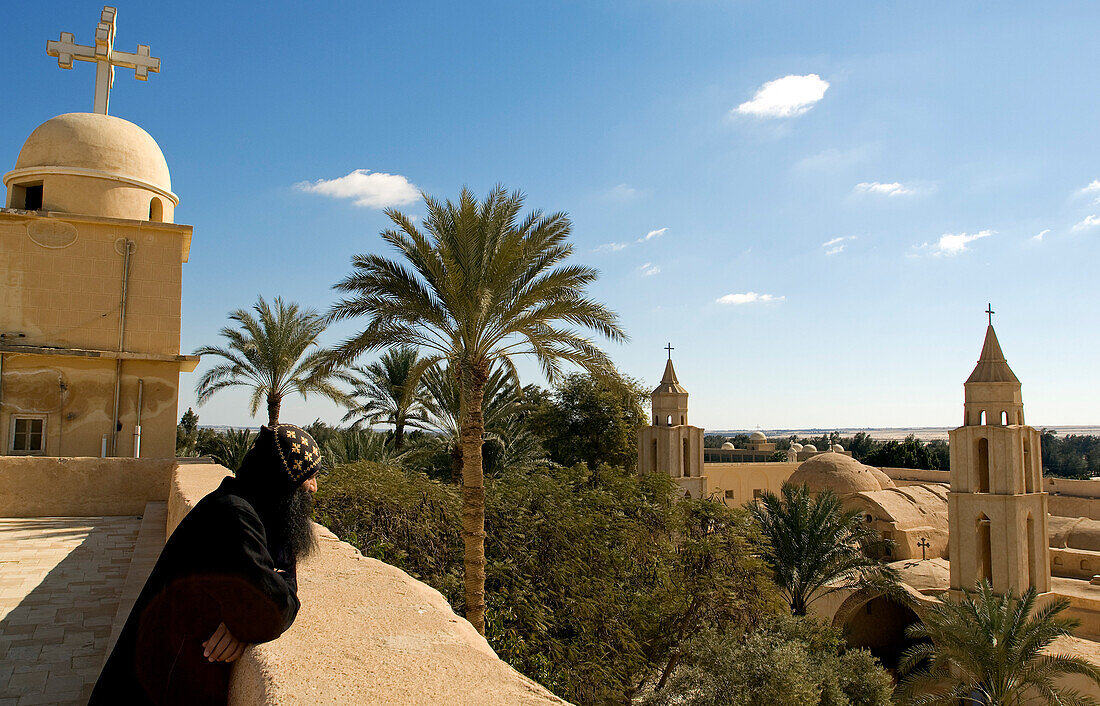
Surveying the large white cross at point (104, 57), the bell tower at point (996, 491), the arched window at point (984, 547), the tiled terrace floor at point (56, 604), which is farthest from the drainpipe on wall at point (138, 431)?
the arched window at point (984, 547)

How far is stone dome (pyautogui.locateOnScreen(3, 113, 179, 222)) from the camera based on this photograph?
11836mm

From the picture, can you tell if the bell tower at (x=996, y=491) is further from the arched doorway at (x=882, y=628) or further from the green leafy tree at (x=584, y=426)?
the green leafy tree at (x=584, y=426)

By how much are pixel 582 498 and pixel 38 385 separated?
8976mm

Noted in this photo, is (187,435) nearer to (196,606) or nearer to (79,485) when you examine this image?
(79,485)

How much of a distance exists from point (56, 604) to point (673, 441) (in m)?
20.1

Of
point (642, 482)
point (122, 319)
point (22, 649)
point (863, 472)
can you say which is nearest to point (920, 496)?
point (863, 472)

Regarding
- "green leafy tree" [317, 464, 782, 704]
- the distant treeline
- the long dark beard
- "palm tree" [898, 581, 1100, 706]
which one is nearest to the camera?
the long dark beard

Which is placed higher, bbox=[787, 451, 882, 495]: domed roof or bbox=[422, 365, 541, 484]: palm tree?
bbox=[422, 365, 541, 484]: palm tree

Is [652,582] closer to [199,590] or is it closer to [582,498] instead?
[582,498]

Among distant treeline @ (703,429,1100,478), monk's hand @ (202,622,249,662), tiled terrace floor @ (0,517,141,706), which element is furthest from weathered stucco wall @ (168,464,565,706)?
distant treeline @ (703,429,1100,478)

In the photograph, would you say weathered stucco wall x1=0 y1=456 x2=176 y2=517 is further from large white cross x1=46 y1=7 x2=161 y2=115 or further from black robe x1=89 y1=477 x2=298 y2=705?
black robe x1=89 y1=477 x2=298 y2=705

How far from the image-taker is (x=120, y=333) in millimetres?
11648

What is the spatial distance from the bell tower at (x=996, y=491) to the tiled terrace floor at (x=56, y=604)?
63.9ft

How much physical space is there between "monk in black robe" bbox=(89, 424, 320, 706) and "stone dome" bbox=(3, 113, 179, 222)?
1241 cm
